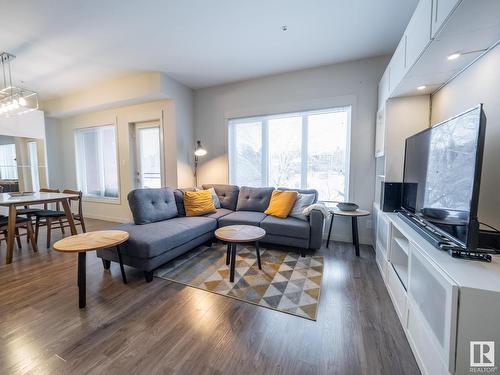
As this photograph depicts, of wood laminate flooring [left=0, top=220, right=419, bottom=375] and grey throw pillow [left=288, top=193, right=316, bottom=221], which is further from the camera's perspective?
grey throw pillow [left=288, top=193, right=316, bottom=221]

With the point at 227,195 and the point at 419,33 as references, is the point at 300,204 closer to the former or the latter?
the point at 227,195

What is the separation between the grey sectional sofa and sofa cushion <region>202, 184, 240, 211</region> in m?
0.10

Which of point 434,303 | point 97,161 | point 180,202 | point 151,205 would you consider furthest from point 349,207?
point 97,161

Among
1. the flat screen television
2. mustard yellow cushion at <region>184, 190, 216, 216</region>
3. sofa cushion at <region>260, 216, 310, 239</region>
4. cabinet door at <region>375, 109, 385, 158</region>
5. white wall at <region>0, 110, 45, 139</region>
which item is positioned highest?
white wall at <region>0, 110, 45, 139</region>

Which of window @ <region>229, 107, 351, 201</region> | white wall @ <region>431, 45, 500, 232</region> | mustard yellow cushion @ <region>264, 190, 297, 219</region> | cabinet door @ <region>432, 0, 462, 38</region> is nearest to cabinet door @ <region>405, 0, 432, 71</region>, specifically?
cabinet door @ <region>432, 0, 462, 38</region>

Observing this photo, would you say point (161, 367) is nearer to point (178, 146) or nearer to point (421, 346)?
point (421, 346)

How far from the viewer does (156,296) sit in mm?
1897

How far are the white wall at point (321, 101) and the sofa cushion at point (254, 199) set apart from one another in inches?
29.8

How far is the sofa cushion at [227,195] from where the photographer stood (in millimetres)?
3668

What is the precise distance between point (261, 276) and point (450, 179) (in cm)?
176

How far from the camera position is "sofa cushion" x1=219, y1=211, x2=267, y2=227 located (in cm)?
289

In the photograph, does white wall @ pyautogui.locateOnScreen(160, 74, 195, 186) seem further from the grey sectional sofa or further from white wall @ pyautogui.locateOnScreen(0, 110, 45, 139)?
white wall @ pyautogui.locateOnScreen(0, 110, 45, 139)

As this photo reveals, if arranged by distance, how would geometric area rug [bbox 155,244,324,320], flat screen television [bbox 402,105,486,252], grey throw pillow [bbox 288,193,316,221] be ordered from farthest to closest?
grey throw pillow [bbox 288,193,316,221] → geometric area rug [bbox 155,244,324,320] → flat screen television [bbox 402,105,486,252]

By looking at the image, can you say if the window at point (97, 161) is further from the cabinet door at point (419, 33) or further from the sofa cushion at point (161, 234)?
the cabinet door at point (419, 33)
